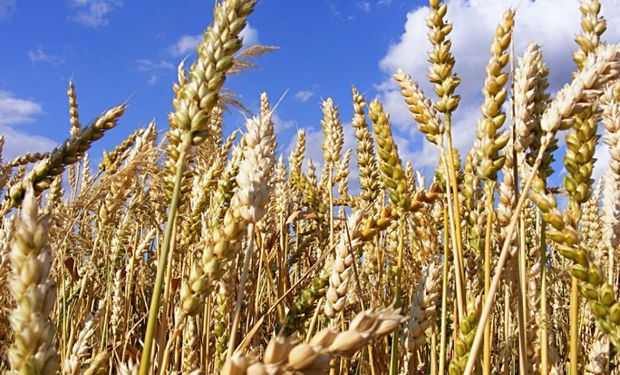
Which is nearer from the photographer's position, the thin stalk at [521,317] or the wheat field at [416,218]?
the wheat field at [416,218]

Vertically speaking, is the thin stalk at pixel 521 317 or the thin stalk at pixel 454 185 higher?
the thin stalk at pixel 454 185

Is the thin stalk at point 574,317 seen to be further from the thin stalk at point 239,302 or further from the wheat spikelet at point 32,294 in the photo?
the wheat spikelet at point 32,294

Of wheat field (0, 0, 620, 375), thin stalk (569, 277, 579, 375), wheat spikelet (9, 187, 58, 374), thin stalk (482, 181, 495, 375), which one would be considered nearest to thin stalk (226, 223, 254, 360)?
wheat field (0, 0, 620, 375)

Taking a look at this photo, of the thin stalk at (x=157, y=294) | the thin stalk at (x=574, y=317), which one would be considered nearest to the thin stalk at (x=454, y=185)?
the thin stalk at (x=574, y=317)

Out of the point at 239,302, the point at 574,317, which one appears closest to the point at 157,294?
the point at 239,302

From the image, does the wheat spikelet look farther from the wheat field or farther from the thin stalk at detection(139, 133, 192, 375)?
the thin stalk at detection(139, 133, 192, 375)

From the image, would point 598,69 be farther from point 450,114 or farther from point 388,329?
point 388,329

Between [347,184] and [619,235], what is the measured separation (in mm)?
2354

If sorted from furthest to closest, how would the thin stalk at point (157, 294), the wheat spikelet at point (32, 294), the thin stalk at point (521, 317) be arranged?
the thin stalk at point (521, 317) → the thin stalk at point (157, 294) → the wheat spikelet at point (32, 294)

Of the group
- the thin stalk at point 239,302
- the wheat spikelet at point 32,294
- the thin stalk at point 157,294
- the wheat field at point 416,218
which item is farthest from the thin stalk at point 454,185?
the wheat spikelet at point 32,294

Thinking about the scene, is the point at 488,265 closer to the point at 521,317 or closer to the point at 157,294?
the point at 521,317

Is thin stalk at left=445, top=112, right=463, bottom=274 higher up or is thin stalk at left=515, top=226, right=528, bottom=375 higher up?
thin stalk at left=445, top=112, right=463, bottom=274

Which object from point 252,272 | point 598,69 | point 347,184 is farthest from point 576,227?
point 347,184

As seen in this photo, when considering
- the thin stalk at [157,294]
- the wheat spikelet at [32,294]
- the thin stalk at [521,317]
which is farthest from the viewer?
the thin stalk at [521,317]
